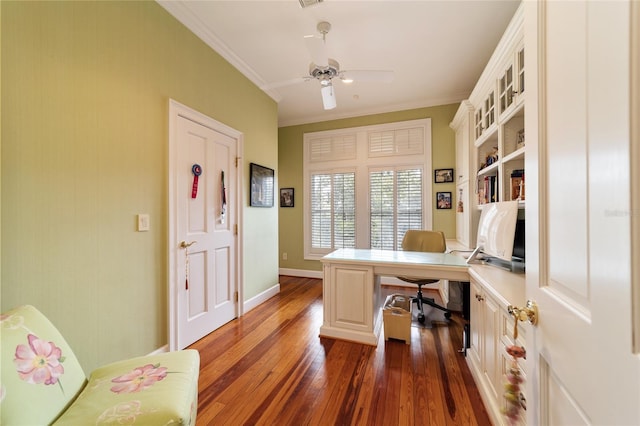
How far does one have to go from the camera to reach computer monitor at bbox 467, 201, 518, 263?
1.70 metres

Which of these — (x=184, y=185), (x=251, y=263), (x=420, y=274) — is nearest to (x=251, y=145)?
(x=184, y=185)

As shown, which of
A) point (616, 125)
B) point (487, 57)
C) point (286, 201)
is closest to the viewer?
point (616, 125)

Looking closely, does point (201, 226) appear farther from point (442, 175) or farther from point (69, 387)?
point (442, 175)

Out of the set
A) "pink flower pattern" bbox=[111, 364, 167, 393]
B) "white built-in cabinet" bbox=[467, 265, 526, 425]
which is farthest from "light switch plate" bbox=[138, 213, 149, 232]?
"white built-in cabinet" bbox=[467, 265, 526, 425]

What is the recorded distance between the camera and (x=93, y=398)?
40.3 inches

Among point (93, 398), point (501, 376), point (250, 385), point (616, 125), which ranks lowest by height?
point (250, 385)

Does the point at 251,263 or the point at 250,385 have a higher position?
the point at 251,263

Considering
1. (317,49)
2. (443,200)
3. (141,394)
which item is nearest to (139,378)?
(141,394)

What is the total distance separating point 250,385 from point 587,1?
7.61 feet

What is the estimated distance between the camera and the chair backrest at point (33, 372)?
0.88 meters

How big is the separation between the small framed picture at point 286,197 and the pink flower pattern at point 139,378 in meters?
3.72

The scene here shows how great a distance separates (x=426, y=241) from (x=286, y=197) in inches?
105

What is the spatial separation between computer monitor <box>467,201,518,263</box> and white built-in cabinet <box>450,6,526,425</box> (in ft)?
0.39

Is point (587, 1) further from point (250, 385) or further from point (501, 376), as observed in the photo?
point (250, 385)
